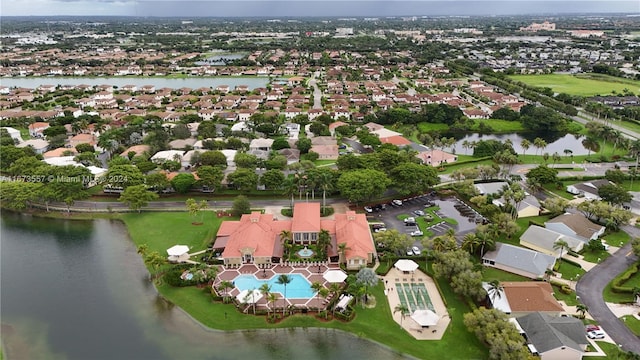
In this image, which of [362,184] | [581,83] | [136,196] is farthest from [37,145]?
[581,83]

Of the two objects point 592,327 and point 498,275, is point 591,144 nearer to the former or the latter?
point 498,275

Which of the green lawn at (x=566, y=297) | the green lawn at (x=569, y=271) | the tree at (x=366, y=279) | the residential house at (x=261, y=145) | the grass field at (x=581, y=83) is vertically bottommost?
the green lawn at (x=566, y=297)

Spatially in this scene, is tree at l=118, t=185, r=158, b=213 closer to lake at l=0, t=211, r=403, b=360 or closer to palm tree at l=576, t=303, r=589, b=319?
lake at l=0, t=211, r=403, b=360

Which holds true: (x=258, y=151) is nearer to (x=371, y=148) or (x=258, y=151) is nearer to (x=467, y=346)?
(x=371, y=148)

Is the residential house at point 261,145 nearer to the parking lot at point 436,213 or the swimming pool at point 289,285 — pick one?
the parking lot at point 436,213

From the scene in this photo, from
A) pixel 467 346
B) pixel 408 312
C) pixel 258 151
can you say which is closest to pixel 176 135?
pixel 258 151

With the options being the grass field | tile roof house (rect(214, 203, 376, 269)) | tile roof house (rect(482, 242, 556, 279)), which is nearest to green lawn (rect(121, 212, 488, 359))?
tile roof house (rect(214, 203, 376, 269))

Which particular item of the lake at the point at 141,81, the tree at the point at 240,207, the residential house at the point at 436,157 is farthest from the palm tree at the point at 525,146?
the lake at the point at 141,81
